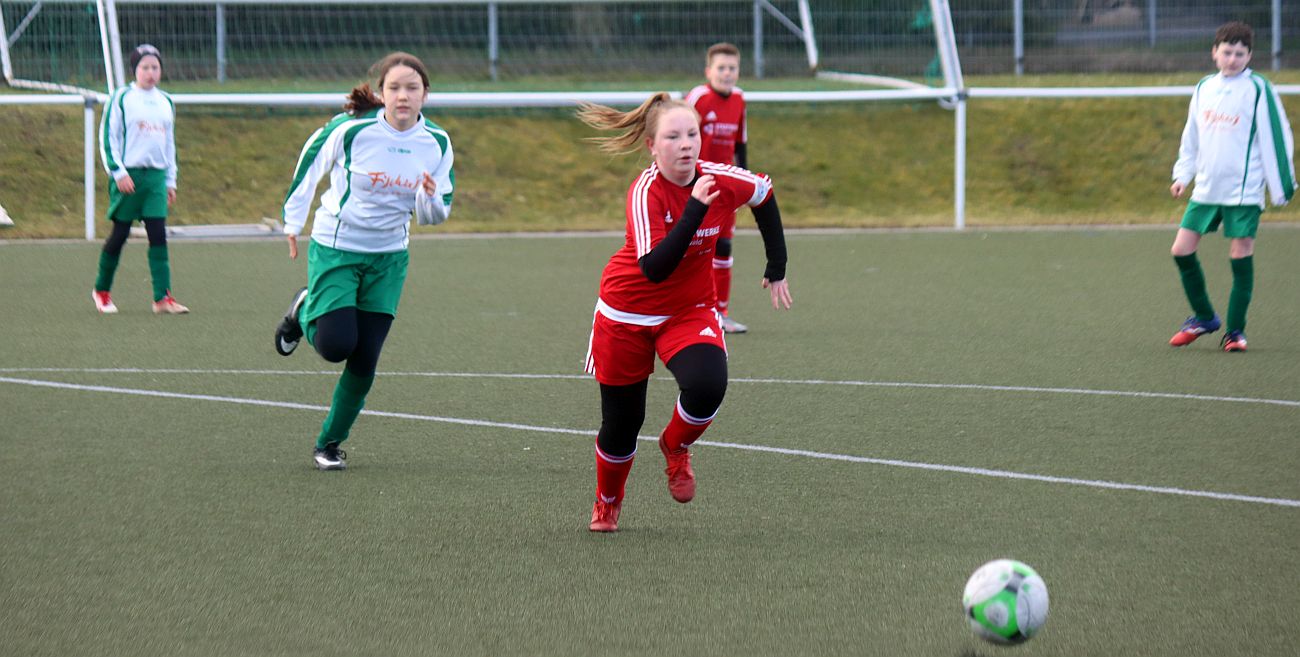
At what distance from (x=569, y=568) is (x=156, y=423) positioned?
3.06 meters

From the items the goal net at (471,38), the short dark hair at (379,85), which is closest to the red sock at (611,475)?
the short dark hair at (379,85)

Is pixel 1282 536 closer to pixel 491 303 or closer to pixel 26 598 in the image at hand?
pixel 26 598

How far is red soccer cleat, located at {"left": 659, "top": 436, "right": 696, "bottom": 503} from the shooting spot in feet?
17.0

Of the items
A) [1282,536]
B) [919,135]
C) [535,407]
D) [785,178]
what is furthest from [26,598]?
[919,135]

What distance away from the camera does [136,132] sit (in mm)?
10500

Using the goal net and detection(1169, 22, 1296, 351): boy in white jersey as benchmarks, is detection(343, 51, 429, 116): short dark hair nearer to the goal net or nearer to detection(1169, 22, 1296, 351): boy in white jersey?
detection(1169, 22, 1296, 351): boy in white jersey

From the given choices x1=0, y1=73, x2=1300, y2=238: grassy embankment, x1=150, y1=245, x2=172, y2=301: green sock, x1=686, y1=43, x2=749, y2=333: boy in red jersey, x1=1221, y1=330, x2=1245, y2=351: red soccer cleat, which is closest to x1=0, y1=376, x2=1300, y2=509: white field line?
x1=150, y1=245, x2=172, y2=301: green sock

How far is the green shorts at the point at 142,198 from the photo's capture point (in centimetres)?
1059

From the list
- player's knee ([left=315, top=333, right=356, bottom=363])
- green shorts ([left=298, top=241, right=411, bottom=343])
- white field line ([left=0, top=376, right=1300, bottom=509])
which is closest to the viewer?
white field line ([left=0, top=376, right=1300, bottom=509])

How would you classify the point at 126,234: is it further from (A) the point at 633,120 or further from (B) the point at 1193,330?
(B) the point at 1193,330

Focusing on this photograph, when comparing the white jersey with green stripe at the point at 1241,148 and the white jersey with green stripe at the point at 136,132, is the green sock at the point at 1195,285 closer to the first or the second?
the white jersey with green stripe at the point at 1241,148

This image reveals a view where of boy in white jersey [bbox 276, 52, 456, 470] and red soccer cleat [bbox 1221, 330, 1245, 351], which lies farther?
red soccer cleat [bbox 1221, 330, 1245, 351]

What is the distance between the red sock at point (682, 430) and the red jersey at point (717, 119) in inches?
184

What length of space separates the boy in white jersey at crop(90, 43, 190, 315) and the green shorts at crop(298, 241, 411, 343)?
4871 millimetres
